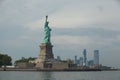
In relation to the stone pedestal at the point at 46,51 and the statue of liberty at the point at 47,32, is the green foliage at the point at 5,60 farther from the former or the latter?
the statue of liberty at the point at 47,32

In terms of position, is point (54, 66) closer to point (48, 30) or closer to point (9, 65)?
point (48, 30)

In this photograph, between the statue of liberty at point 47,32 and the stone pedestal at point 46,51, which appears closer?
the stone pedestal at point 46,51

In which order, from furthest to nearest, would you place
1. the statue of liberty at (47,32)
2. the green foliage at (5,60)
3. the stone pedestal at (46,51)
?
the green foliage at (5,60) < the statue of liberty at (47,32) < the stone pedestal at (46,51)

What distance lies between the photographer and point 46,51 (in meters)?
80.4

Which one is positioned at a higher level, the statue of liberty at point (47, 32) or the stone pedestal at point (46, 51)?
the statue of liberty at point (47, 32)

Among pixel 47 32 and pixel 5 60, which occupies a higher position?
pixel 47 32

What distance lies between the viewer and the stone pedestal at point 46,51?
264 feet

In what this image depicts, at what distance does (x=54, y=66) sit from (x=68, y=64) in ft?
10.4

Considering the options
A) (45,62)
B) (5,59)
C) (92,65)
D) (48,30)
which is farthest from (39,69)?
(92,65)

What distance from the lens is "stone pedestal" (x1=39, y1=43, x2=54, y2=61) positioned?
80.6m

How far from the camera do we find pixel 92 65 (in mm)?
105812

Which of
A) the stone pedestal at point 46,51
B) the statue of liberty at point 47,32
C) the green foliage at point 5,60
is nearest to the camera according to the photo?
the stone pedestal at point 46,51

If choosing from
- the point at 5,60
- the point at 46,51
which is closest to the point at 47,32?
the point at 46,51

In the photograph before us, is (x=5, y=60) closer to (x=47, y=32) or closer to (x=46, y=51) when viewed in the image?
(x=47, y=32)
